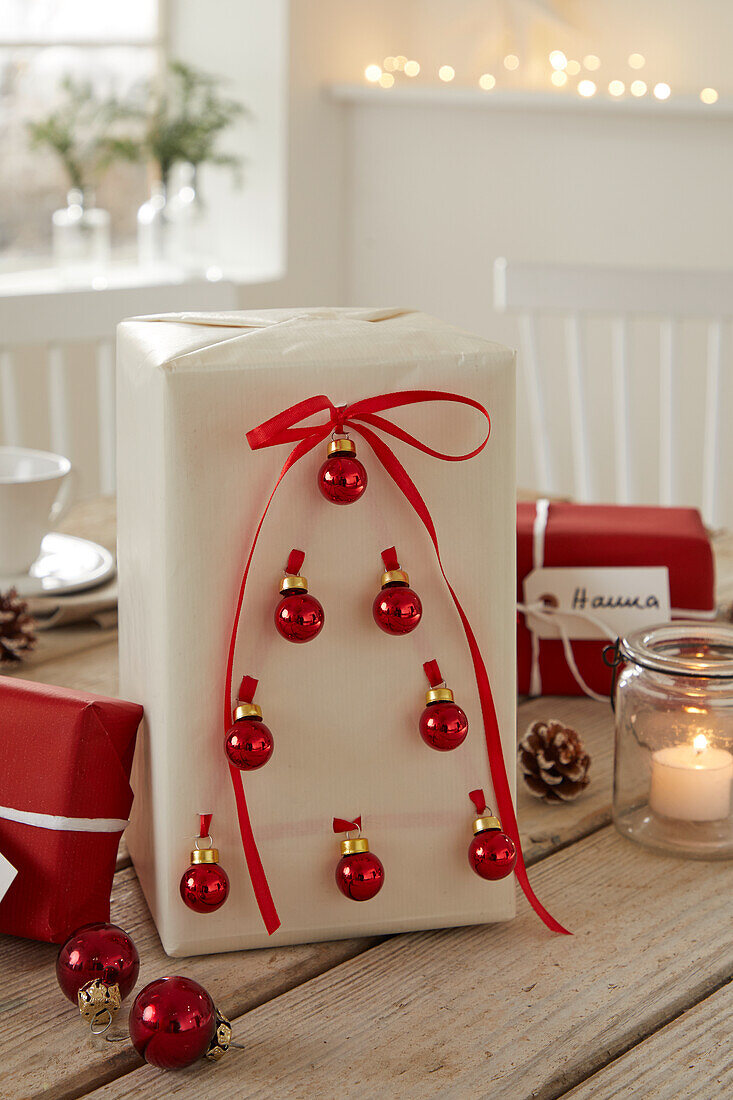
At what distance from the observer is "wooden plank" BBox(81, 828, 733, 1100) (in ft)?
1.53

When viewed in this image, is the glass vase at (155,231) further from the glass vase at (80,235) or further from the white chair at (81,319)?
the white chair at (81,319)

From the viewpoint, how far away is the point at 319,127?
9.71 feet

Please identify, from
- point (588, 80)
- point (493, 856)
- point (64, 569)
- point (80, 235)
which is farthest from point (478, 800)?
point (588, 80)

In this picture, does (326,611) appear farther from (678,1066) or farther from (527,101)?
(527,101)

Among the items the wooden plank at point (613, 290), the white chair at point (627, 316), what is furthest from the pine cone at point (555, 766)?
the wooden plank at point (613, 290)

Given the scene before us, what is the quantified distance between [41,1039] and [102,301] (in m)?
1.15

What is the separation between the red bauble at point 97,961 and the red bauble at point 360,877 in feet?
0.32

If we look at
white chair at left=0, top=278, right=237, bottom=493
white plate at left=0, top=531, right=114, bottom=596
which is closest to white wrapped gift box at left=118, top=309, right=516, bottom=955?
white plate at left=0, top=531, right=114, bottom=596

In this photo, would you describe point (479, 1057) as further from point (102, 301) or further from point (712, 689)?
point (102, 301)

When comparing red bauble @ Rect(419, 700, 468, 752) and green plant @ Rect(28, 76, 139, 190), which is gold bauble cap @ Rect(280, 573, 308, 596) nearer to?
red bauble @ Rect(419, 700, 468, 752)

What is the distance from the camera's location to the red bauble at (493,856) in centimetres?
55

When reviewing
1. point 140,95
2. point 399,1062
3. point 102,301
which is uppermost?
point 140,95

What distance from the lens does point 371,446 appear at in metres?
0.53

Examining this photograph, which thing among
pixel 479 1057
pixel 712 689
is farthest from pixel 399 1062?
pixel 712 689
